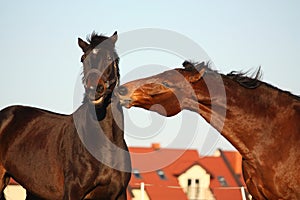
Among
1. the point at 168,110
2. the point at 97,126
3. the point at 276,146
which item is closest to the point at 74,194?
the point at 97,126

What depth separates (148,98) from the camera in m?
6.84

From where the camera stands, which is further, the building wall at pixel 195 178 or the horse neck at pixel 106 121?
the building wall at pixel 195 178

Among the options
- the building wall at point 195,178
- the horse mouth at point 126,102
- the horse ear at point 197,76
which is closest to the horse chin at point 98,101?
the horse mouth at point 126,102

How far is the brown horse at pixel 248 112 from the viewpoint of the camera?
22.7 feet

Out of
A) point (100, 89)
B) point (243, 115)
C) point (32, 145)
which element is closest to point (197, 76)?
point (243, 115)

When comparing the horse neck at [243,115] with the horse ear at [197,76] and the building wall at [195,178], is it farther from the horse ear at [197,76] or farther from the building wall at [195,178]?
the building wall at [195,178]

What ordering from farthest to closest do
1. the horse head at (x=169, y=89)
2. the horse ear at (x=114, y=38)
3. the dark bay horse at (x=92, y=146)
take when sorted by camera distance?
the horse ear at (x=114, y=38) → the dark bay horse at (x=92, y=146) → the horse head at (x=169, y=89)

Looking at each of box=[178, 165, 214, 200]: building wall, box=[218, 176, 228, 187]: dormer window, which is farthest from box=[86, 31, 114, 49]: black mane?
box=[218, 176, 228, 187]: dormer window

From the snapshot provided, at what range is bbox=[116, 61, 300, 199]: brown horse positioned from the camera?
6.93 metres

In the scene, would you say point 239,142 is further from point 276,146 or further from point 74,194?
point 74,194

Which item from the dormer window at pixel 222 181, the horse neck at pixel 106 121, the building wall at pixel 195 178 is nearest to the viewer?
the horse neck at pixel 106 121

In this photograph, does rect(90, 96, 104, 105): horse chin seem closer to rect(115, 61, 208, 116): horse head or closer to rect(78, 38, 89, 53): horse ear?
rect(78, 38, 89, 53): horse ear

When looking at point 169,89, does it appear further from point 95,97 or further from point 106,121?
point 106,121

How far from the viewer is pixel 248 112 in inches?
283
